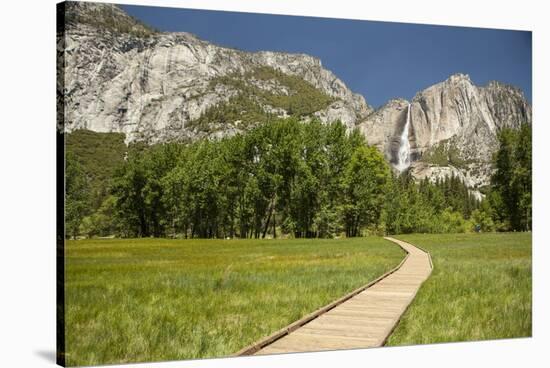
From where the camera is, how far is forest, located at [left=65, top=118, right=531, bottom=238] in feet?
34.8

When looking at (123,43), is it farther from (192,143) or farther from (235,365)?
(235,365)

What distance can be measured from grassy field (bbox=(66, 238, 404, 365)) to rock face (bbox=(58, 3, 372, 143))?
1862mm

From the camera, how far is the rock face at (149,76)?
8.82 m

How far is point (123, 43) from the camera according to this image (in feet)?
31.5

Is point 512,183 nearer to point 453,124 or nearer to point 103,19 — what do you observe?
point 453,124

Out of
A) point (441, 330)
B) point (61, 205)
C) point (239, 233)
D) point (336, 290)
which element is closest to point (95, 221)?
point (61, 205)

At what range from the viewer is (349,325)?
8930 mm

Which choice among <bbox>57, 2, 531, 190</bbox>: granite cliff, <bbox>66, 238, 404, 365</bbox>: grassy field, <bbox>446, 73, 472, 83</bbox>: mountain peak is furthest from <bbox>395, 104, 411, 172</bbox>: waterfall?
<bbox>66, 238, 404, 365</bbox>: grassy field

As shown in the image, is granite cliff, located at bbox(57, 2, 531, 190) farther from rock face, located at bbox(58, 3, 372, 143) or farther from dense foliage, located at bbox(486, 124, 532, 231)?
dense foliage, located at bbox(486, 124, 532, 231)

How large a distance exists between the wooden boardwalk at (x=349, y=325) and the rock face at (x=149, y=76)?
333 cm

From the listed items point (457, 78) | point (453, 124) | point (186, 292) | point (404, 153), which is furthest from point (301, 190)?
point (457, 78)

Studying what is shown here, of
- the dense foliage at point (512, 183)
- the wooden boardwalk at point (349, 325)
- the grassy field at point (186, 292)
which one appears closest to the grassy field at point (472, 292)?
the dense foliage at point (512, 183)

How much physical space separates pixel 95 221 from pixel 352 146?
207 inches

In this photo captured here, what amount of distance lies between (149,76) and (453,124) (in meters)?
5.93
